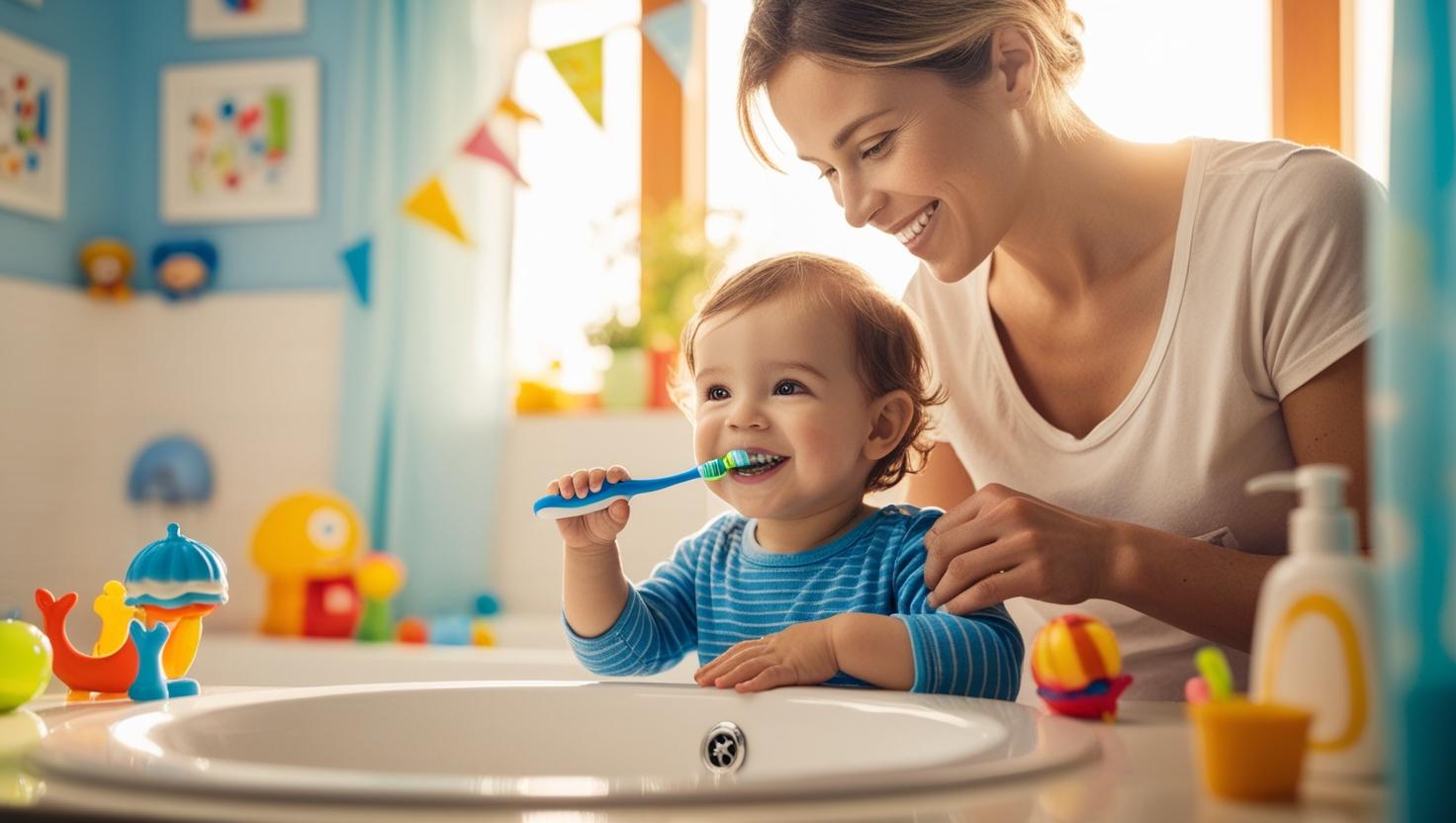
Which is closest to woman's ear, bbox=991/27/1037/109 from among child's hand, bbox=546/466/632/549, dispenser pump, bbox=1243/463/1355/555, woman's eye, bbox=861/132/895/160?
woman's eye, bbox=861/132/895/160

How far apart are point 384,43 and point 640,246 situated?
0.91 metres

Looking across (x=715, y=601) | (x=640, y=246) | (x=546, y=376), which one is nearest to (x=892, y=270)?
(x=640, y=246)

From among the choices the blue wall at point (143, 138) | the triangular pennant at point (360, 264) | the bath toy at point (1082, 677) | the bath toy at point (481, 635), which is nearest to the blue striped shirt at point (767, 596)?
the bath toy at point (1082, 677)

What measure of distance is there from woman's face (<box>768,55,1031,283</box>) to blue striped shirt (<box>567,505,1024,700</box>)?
10.7 inches

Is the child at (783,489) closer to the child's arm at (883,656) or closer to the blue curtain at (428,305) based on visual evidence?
the child's arm at (883,656)

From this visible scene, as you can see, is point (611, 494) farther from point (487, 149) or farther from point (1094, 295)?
point (487, 149)

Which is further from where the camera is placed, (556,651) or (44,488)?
(44,488)

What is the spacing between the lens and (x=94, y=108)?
366 cm

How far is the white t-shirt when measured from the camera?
1.17 m

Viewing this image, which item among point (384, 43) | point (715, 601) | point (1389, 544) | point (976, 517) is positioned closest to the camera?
point (1389, 544)

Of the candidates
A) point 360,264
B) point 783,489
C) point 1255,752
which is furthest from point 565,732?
point 360,264

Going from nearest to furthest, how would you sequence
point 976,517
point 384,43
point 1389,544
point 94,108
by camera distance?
point 1389,544, point 976,517, point 384,43, point 94,108

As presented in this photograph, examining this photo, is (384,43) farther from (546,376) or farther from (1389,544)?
(1389,544)

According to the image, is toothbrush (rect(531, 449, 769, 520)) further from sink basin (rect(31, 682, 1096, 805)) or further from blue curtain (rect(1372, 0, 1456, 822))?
blue curtain (rect(1372, 0, 1456, 822))
